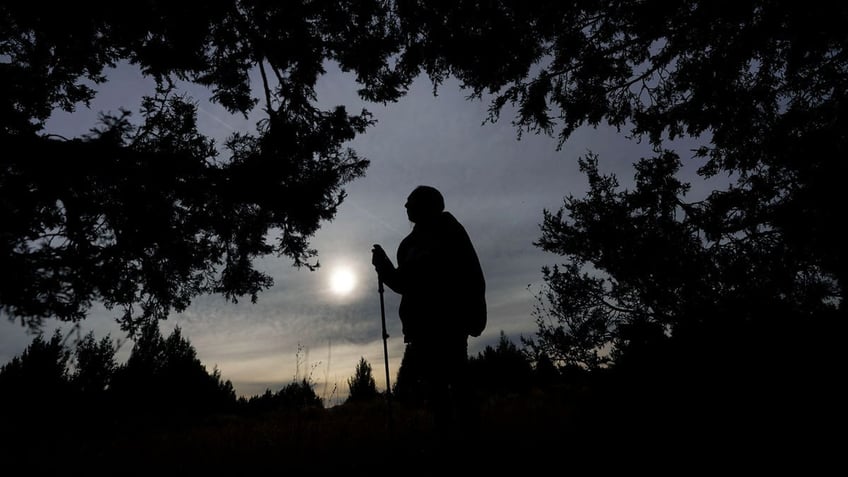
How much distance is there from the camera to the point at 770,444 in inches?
102

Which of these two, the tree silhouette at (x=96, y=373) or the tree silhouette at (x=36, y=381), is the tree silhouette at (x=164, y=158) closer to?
the tree silhouette at (x=36, y=381)

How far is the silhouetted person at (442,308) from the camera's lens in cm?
292

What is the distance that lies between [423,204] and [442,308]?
988 millimetres

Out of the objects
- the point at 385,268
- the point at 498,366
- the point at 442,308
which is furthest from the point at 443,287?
the point at 498,366

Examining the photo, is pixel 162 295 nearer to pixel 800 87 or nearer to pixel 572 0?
pixel 572 0

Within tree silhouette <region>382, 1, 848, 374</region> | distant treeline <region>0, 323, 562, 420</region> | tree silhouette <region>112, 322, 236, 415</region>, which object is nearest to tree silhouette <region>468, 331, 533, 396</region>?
distant treeline <region>0, 323, 562, 420</region>

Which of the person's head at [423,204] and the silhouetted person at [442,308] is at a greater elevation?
the person's head at [423,204]

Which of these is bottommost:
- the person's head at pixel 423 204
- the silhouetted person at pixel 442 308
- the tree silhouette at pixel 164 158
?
the silhouetted person at pixel 442 308

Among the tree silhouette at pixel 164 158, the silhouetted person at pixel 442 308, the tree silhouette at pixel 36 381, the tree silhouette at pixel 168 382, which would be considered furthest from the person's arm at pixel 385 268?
the tree silhouette at pixel 168 382

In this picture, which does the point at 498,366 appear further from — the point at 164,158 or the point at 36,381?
the point at 36,381

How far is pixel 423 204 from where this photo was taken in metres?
3.35

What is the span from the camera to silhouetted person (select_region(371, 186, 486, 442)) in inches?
115

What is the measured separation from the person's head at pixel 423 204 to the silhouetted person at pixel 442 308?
0.20 feet

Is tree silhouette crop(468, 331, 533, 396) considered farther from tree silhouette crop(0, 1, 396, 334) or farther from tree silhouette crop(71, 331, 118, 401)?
tree silhouette crop(71, 331, 118, 401)
